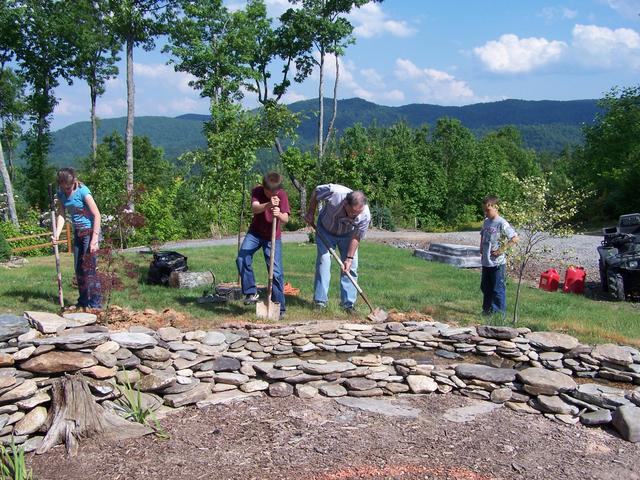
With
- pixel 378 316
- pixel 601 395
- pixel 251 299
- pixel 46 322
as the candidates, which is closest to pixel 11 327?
pixel 46 322

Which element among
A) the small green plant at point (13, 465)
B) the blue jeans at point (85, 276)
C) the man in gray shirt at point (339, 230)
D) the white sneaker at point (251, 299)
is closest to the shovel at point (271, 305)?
the white sneaker at point (251, 299)

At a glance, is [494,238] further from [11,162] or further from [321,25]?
[11,162]

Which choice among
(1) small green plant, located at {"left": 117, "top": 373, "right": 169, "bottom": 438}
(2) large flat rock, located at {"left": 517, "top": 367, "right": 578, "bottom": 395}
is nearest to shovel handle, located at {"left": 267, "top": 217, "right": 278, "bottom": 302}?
(1) small green plant, located at {"left": 117, "top": 373, "right": 169, "bottom": 438}

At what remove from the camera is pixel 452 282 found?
9.86m

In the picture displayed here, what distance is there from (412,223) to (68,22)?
19.4m

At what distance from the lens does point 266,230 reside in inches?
253

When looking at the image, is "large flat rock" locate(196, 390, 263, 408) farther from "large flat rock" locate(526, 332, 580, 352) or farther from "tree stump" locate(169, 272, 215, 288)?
"tree stump" locate(169, 272, 215, 288)

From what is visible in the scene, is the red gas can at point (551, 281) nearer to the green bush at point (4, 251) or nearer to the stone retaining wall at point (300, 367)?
the stone retaining wall at point (300, 367)

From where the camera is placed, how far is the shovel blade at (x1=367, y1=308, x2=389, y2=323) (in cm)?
621

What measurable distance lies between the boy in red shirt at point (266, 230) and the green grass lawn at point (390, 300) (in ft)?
1.00

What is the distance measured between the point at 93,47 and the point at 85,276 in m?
26.5

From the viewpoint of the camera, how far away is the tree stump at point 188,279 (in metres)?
7.89

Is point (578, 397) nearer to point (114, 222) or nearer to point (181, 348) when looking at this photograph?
point (181, 348)

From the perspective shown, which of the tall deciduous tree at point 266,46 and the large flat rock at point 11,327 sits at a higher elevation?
the tall deciduous tree at point 266,46
